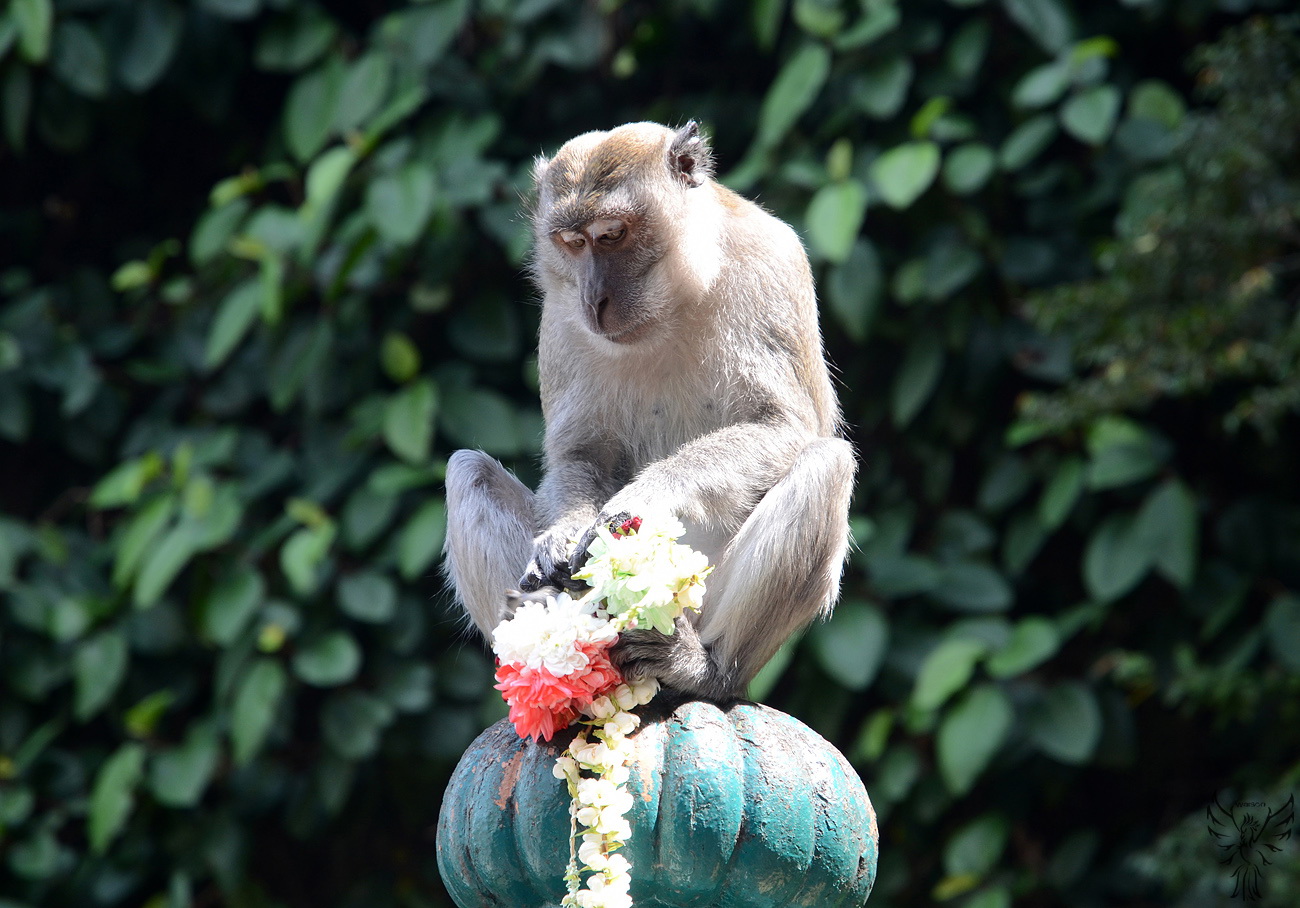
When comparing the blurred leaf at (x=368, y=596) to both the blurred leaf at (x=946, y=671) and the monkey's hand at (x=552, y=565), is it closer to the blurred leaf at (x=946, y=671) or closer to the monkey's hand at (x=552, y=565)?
the blurred leaf at (x=946, y=671)

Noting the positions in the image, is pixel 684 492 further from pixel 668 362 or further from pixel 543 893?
pixel 543 893

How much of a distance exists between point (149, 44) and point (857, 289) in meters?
3.84

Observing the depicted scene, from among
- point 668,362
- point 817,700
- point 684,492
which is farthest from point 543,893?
point 817,700

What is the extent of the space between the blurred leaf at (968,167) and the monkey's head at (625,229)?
239 cm

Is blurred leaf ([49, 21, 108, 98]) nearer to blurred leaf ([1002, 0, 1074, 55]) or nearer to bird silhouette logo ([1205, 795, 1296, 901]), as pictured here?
blurred leaf ([1002, 0, 1074, 55])

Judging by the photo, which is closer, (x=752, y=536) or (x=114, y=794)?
(x=752, y=536)

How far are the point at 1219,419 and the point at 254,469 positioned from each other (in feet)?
15.2

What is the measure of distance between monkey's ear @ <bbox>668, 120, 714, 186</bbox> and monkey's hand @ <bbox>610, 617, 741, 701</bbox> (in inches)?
50.4

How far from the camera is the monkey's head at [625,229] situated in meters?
3.52

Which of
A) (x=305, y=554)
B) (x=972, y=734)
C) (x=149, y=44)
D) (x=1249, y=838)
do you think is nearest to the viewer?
(x=1249, y=838)

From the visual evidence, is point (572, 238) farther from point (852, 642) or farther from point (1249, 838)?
point (1249, 838)

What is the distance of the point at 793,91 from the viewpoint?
5910 millimetres

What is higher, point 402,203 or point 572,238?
point 572,238

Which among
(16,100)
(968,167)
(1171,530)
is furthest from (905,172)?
(16,100)
